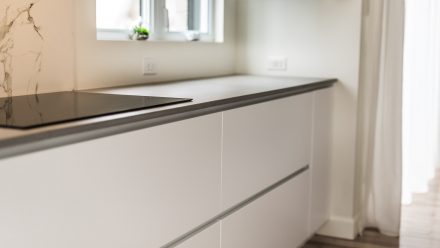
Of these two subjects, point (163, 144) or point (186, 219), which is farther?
point (186, 219)

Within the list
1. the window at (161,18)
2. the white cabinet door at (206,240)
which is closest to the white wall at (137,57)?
the window at (161,18)

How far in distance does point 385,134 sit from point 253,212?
4.60ft

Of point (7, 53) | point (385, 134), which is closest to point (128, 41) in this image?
point (7, 53)

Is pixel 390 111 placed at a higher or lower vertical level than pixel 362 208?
higher

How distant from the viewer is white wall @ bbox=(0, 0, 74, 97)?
202cm

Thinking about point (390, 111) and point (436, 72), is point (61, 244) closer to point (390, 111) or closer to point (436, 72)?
point (390, 111)

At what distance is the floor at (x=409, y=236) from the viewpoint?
3406 mm

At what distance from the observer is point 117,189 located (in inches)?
62.1

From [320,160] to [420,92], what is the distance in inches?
70.7

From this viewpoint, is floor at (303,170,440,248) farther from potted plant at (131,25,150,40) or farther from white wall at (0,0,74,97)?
white wall at (0,0,74,97)

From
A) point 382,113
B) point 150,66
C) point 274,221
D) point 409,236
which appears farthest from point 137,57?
point 409,236

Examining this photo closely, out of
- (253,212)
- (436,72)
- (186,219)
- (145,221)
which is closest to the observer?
(145,221)

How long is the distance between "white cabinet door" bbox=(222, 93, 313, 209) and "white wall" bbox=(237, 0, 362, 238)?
45 centimetres

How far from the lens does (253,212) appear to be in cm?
243
